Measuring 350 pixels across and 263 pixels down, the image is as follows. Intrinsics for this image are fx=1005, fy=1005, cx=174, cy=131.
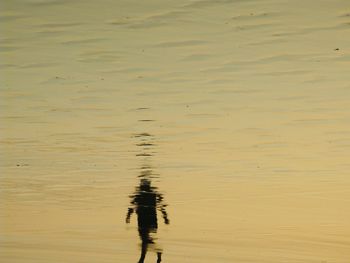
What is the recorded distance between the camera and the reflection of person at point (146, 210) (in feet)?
49.2

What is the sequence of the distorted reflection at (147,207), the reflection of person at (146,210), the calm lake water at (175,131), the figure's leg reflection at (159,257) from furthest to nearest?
the reflection of person at (146,210), the distorted reflection at (147,207), the calm lake water at (175,131), the figure's leg reflection at (159,257)

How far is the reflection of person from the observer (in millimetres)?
14984

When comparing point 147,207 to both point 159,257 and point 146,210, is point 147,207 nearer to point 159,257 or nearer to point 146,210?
→ point 146,210

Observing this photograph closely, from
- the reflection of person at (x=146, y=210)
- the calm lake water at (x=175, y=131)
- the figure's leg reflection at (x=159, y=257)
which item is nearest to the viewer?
the figure's leg reflection at (x=159, y=257)

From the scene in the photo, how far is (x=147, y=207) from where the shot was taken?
1667 centimetres

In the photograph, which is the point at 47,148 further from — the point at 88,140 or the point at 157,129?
the point at 157,129

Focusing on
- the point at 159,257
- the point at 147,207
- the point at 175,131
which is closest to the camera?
the point at 159,257

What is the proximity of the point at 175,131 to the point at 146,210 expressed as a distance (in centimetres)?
138

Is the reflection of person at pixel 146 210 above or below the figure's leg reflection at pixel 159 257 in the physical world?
above

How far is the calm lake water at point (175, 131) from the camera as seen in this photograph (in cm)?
1393

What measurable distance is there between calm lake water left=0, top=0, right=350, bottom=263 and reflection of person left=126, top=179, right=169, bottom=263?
0.03m

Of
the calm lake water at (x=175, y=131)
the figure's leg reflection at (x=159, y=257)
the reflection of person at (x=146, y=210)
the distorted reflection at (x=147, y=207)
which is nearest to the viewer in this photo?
the figure's leg reflection at (x=159, y=257)

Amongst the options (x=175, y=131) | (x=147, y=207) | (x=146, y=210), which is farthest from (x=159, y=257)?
(x=175, y=131)

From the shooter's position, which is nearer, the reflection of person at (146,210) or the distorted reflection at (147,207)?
the distorted reflection at (147,207)
